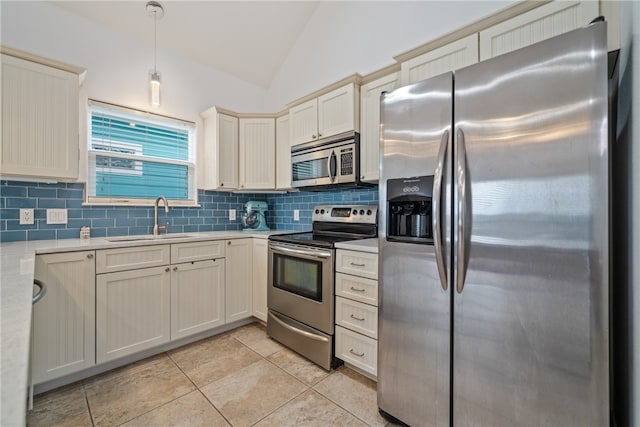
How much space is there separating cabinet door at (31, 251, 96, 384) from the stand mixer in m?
1.54

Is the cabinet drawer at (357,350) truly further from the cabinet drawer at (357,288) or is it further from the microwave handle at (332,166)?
the microwave handle at (332,166)

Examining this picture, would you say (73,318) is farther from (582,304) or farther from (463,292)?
(582,304)

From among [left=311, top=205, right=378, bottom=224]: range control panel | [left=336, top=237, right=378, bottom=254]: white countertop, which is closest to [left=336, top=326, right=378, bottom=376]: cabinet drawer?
[left=336, top=237, right=378, bottom=254]: white countertop

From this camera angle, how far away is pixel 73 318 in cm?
185

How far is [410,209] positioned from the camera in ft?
5.00

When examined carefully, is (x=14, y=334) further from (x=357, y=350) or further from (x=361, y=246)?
(x=357, y=350)

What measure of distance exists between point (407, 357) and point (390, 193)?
0.86m

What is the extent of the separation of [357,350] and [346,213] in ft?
3.82

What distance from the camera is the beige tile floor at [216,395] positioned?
1.60 metres

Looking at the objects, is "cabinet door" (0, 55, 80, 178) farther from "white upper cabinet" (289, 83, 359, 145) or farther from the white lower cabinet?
the white lower cabinet

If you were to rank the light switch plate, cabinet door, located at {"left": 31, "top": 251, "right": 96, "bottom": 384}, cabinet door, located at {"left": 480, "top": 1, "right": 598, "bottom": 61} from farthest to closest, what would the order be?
1. the light switch plate
2. cabinet door, located at {"left": 31, "top": 251, "right": 96, "bottom": 384}
3. cabinet door, located at {"left": 480, "top": 1, "right": 598, "bottom": 61}

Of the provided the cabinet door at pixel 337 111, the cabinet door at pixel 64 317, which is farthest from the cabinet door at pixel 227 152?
the cabinet door at pixel 64 317

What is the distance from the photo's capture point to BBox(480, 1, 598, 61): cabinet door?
136 centimetres

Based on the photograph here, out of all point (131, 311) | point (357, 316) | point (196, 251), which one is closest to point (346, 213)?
point (357, 316)
